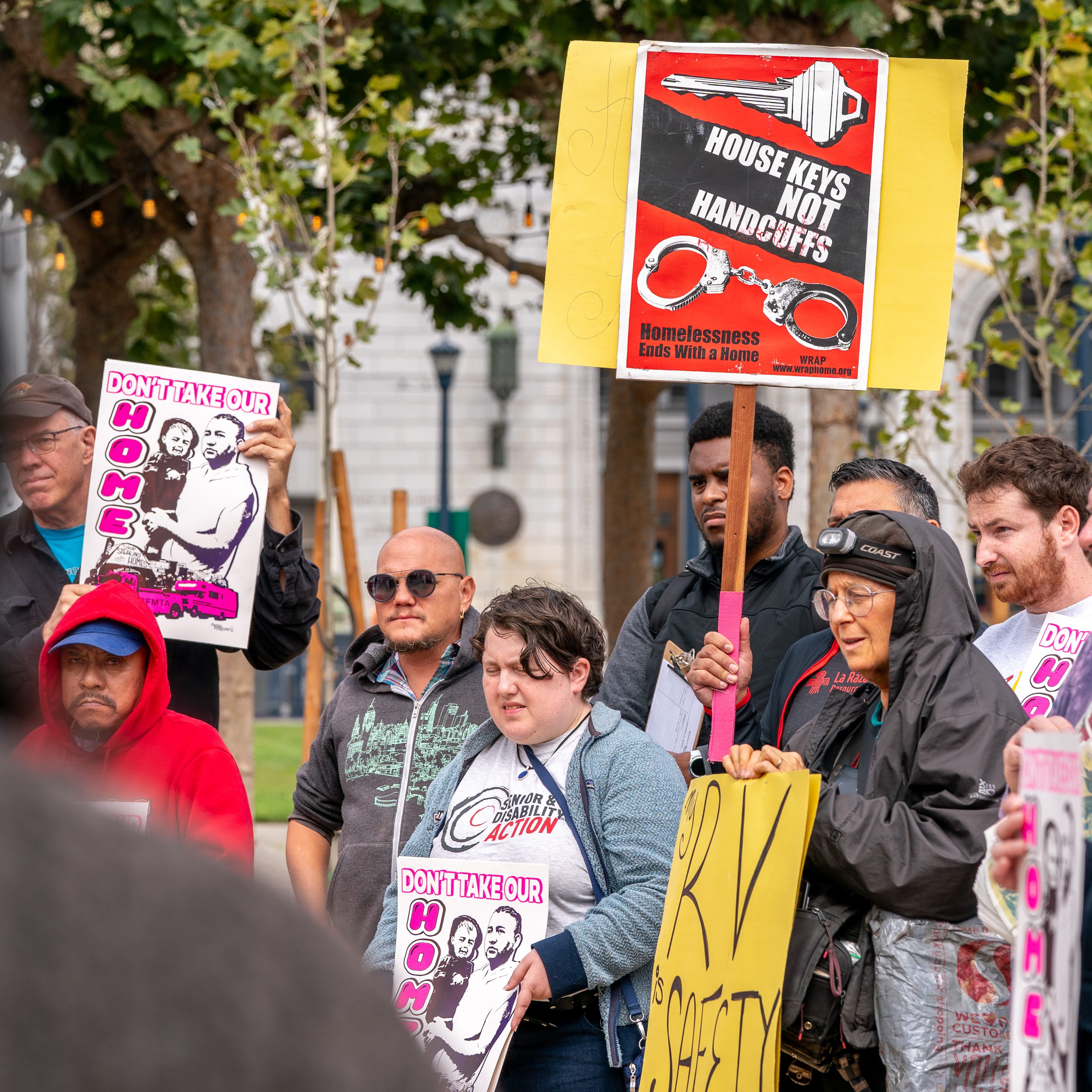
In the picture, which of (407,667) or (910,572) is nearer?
(910,572)

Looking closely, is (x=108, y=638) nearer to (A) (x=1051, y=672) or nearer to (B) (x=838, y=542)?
(B) (x=838, y=542)

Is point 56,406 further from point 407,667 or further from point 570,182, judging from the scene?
point 570,182

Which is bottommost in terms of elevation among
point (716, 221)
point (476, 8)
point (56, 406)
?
point (56, 406)

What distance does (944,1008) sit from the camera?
96.9 inches

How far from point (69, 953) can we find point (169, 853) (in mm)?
60

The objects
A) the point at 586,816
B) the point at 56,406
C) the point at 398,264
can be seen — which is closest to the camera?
the point at 586,816

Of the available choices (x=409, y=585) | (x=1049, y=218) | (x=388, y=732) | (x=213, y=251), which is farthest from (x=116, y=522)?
(x=1049, y=218)

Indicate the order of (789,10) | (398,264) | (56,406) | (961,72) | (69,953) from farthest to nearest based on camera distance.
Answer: (398,264)
(789,10)
(56,406)
(961,72)
(69,953)

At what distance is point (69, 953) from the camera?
60 centimetres

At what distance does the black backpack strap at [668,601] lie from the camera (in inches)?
163

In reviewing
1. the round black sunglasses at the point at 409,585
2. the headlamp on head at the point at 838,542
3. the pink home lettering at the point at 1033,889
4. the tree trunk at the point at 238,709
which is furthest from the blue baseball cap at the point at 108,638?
the tree trunk at the point at 238,709

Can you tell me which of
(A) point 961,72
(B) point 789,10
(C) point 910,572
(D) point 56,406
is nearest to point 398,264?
(B) point 789,10

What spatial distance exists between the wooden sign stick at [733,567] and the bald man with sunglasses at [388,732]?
2.57 feet

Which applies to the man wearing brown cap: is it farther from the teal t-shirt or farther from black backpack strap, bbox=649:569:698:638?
black backpack strap, bbox=649:569:698:638
